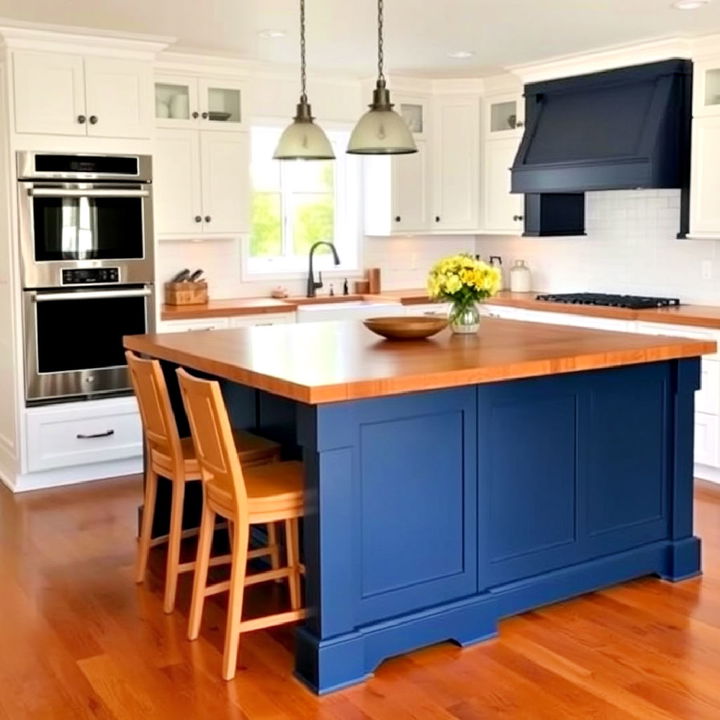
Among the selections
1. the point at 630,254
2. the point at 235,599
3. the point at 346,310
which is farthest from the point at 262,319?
the point at 235,599

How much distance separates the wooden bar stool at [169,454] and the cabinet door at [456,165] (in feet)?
12.4

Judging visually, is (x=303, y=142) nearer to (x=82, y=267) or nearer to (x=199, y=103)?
(x=82, y=267)

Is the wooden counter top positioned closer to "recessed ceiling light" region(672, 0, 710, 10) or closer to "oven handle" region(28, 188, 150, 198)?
"oven handle" region(28, 188, 150, 198)

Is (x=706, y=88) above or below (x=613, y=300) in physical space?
above

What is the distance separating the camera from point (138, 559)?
4.08m

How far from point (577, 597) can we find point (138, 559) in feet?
5.92

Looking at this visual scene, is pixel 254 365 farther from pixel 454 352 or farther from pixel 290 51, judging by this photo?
pixel 290 51

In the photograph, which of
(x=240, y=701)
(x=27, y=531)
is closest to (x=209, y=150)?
(x=27, y=531)

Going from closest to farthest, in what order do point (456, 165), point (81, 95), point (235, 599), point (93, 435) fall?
point (235, 599)
point (81, 95)
point (93, 435)
point (456, 165)

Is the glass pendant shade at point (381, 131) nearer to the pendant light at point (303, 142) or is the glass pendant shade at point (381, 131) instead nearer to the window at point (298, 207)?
the pendant light at point (303, 142)

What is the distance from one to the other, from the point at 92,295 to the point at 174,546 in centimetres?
222

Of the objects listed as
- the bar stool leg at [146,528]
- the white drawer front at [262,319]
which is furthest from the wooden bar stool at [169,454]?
the white drawer front at [262,319]

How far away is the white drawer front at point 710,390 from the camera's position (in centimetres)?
543

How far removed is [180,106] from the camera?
20.2 feet
